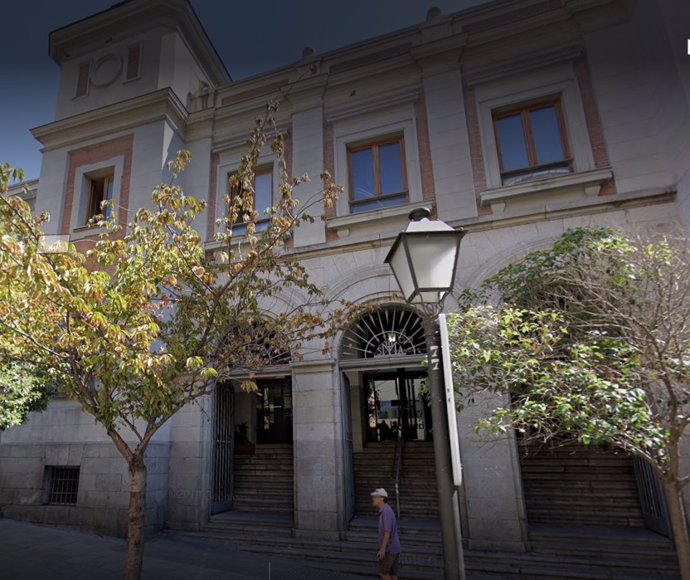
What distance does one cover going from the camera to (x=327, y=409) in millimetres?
9438

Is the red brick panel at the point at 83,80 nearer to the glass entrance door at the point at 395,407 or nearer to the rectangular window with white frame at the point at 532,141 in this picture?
the rectangular window with white frame at the point at 532,141

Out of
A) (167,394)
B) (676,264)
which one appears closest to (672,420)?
(676,264)

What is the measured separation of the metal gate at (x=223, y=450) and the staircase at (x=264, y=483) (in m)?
0.49

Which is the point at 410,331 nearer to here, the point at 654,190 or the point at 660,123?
the point at 654,190

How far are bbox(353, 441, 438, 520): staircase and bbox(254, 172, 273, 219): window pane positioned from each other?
658 cm

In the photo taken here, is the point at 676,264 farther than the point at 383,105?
No

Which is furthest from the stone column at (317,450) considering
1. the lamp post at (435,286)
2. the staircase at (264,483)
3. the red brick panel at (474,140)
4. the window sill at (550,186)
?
the lamp post at (435,286)

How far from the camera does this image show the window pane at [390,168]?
10859 millimetres

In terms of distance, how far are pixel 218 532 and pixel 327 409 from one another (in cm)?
329

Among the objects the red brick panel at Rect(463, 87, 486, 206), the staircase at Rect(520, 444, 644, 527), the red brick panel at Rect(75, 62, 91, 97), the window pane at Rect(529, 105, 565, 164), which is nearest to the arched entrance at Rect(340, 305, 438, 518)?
the staircase at Rect(520, 444, 644, 527)

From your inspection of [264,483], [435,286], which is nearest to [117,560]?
[264,483]

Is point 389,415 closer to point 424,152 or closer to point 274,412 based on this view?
point 274,412

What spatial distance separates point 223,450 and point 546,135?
9.68 m

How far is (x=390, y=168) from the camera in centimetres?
1105
